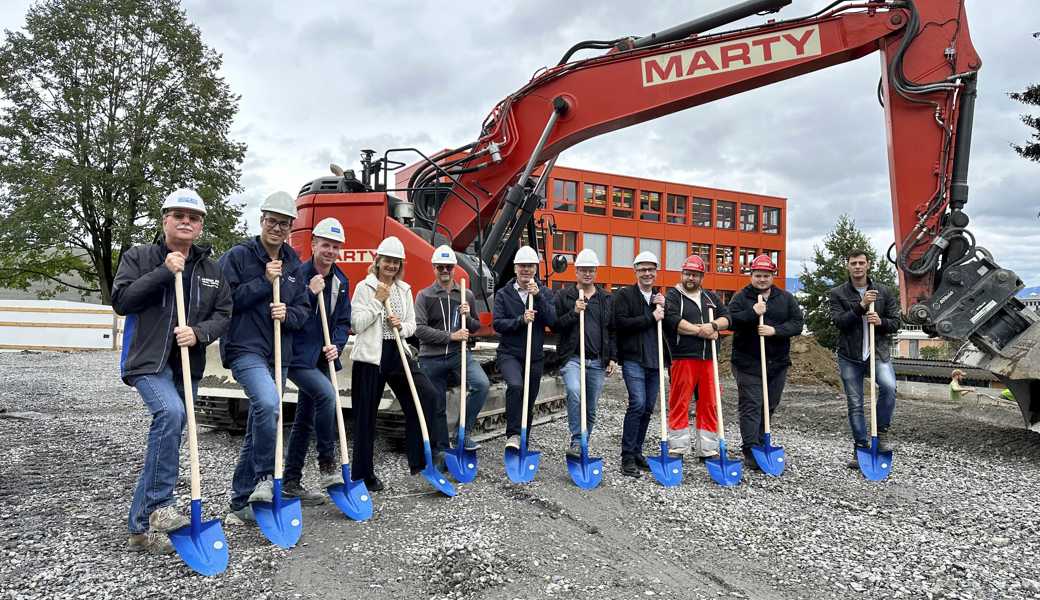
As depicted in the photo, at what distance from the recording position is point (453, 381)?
19.5ft

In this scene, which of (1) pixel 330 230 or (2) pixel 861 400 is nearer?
(1) pixel 330 230

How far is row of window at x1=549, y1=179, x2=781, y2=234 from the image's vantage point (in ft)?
115

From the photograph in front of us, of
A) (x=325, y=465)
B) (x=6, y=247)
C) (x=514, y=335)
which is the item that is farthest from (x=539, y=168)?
(x=6, y=247)

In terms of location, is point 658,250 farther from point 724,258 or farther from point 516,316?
point 516,316

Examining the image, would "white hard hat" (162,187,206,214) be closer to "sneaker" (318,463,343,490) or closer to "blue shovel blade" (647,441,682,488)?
"sneaker" (318,463,343,490)

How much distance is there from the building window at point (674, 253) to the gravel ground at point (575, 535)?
3217 cm

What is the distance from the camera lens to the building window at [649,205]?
37.8m

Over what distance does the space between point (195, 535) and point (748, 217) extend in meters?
41.7

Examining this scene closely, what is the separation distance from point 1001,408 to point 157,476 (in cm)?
1118

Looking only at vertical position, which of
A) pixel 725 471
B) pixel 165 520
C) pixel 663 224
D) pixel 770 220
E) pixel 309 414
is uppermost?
pixel 770 220

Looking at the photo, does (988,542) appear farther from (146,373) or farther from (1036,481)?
(146,373)

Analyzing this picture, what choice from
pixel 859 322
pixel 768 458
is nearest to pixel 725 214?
pixel 859 322

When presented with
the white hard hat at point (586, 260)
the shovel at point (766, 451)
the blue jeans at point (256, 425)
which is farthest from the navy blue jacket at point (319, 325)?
the shovel at point (766, 451)

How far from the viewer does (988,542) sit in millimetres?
4066
